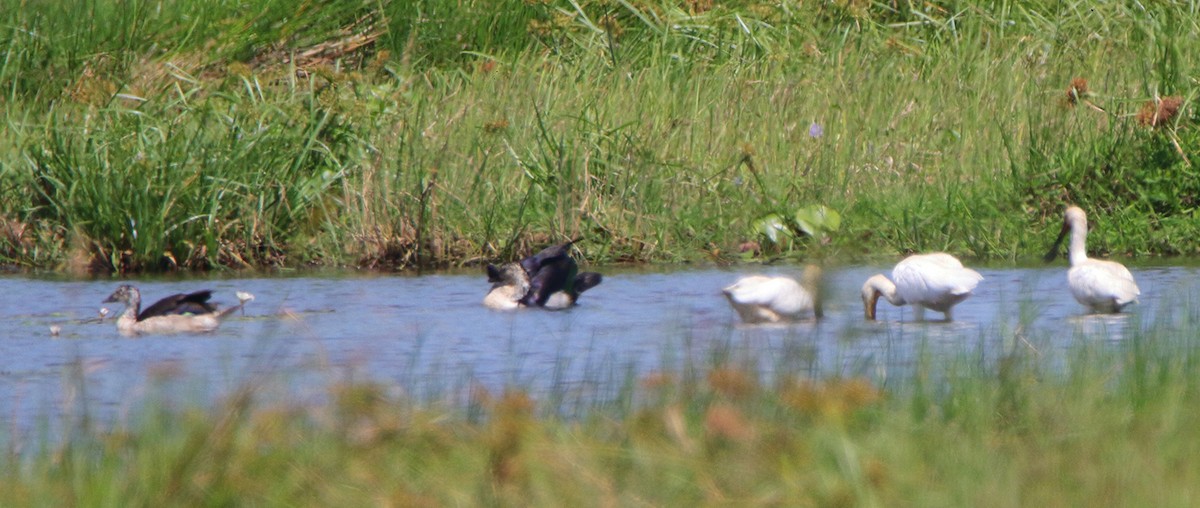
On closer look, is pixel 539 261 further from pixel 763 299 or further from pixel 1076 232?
pixel 1076 232

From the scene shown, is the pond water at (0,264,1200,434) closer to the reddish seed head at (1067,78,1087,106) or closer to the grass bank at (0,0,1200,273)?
the grass bank at (0,0,1200,273)

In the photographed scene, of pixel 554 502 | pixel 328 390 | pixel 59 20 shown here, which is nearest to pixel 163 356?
pixel 328 390

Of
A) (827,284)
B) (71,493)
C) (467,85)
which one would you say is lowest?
(71,493)

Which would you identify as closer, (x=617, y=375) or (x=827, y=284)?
(x=827, y=284)

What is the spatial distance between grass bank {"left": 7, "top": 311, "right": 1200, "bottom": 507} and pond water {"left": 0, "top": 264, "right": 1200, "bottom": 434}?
0.19m

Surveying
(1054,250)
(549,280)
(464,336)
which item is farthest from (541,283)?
(1054,250)

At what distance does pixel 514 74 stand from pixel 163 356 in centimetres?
602

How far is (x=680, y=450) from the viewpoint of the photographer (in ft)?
12.6

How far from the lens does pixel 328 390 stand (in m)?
4.33

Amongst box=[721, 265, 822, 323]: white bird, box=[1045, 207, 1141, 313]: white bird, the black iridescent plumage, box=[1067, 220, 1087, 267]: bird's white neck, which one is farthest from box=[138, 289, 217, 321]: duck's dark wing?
box=[1067, 220, 1087, 267]: bird's white neck

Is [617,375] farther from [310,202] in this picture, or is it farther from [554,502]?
[310,202]

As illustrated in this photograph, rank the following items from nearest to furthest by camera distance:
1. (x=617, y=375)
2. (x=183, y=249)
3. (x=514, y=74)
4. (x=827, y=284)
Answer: (x=827, y=284)
(x=617, y=375)
(x=183, y=249)
(x=514, y=74)

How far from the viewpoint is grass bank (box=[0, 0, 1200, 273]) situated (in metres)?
10.0

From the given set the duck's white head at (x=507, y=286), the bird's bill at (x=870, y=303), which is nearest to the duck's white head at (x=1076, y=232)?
the bird's bill at (x=870, y=303)
